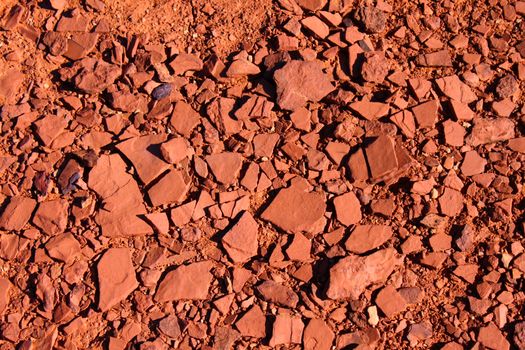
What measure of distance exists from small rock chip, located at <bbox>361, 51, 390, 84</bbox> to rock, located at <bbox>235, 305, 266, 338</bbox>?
123cm

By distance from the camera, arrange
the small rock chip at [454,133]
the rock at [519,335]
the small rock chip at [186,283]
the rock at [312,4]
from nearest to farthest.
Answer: the rock at [519,335] < the small rock chip at [186,283] < the small rock chip at [454,133] < the rock at [312,4]

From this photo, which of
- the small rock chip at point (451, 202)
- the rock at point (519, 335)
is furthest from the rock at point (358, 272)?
the rock at point (519, 335)

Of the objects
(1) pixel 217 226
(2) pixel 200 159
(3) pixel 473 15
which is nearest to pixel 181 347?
(1) pixel 217 226

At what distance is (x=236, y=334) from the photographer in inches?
106

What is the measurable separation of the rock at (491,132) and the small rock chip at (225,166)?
1.10m

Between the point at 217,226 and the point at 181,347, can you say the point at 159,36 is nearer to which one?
the point at 217,226

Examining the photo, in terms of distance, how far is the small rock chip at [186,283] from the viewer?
2.73 metres

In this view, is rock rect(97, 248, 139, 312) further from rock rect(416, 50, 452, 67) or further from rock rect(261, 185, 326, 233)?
rock rect(416, 50, 452, 67)

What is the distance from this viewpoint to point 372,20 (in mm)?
3014

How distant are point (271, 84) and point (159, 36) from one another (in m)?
0.64

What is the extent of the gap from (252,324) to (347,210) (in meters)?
0.67

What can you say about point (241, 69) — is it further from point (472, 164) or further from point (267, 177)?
point (472, 164)

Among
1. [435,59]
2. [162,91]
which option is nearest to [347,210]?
[435,59]

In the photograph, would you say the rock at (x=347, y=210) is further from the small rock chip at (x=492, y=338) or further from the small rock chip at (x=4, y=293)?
the small rock chip at (x=4, y=293)
